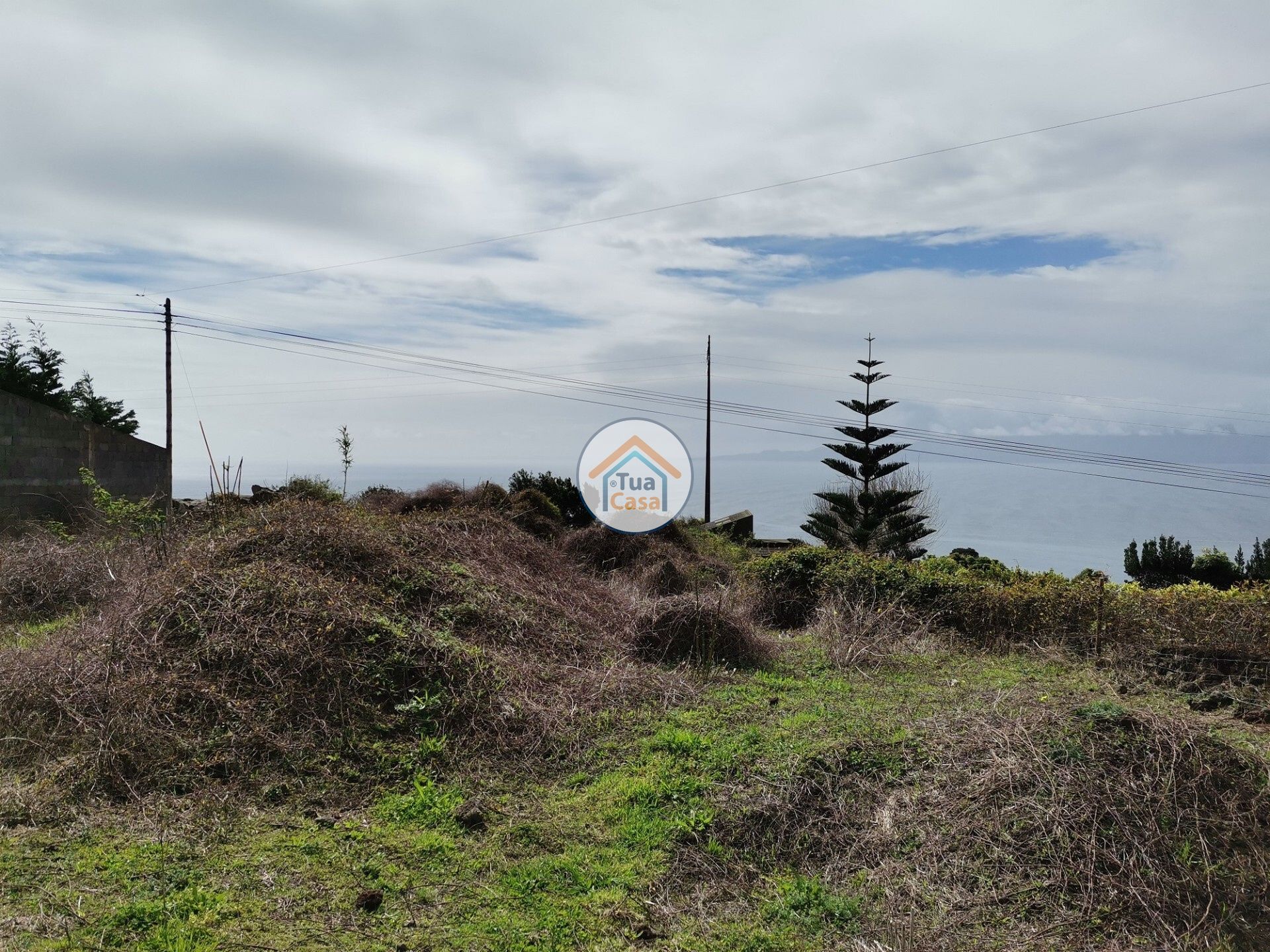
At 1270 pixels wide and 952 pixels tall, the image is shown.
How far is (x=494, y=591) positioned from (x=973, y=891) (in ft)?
14.9

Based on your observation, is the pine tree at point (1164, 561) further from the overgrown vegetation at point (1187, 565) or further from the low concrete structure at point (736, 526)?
the low concrete structure at point (736, 526)

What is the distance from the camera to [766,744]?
457 centimetres

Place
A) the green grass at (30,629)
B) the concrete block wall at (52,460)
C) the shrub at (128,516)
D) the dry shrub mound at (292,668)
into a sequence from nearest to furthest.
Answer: the dry shrub mound at (292,668), the green grass at (30,629), the shrub at (128,516), the concrete block wall at (52,460)

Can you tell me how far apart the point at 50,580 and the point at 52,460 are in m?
6.09

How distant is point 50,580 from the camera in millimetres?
8805

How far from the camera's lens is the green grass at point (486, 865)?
306 centimetres

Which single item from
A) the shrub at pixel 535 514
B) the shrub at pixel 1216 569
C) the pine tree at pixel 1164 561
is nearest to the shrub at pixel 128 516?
the shrub at pixel 535 514

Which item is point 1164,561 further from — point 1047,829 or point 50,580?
point 50,580

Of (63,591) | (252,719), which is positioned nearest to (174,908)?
(252,719)

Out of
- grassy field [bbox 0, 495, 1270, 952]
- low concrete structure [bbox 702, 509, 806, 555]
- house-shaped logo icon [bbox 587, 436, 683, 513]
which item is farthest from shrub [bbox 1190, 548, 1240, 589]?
grassy field [bbox 0, 495, 1270, 952]

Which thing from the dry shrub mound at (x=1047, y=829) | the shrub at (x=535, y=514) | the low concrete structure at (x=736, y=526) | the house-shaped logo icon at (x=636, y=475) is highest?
the house-shaped logo icon at (x=636, y=475)

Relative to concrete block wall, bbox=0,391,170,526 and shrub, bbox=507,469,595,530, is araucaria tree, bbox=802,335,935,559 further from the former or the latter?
concrete block wall, bbox=0,391,170,526

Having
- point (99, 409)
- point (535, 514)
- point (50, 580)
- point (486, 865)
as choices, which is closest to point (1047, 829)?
point (486, 865)

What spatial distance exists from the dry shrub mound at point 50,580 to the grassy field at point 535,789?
265 cm
